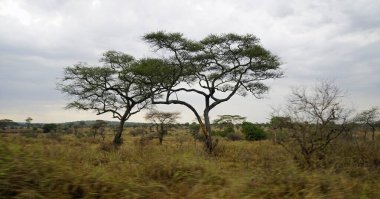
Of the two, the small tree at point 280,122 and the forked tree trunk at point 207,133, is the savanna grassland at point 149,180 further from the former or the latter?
the forked tree trunk at point 207,133

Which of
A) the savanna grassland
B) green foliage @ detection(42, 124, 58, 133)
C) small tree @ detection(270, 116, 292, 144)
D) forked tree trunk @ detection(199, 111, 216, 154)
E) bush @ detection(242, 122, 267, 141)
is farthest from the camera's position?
green foliage @ detection(42, 124, 58, 133)

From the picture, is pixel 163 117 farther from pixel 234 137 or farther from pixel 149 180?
pixel 149 180

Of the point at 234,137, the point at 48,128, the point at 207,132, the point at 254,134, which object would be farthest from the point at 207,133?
the point at 48,128

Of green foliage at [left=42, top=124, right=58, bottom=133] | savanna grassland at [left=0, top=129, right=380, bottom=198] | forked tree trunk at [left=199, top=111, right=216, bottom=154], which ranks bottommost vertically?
savanna grassland at [left=0, top=129, right=380, bottom=198]

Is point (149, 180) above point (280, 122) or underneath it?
underneath

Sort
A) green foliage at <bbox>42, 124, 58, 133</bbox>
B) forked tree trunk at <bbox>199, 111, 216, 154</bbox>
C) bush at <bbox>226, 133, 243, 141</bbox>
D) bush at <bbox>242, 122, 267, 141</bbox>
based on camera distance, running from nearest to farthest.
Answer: forked tree trunk at <bbox>199, 111, 216, 154</bbox>
bush at <bbox>242, 122, 267, 141</bbox>
bush at <bbox>226, 133, 243, 141</bbox>
green foliage at <bbox>42, 124, 58, 133</bbox>

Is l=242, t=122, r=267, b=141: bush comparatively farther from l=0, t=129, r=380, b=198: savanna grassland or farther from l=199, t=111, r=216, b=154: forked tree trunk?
l=0, t=129, r=380, b=198: savanna grassland

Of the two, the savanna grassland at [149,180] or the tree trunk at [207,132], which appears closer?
the savanna grassland at [149,180]

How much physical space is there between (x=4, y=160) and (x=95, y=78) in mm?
24495

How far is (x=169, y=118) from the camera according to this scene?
42000 millimetres

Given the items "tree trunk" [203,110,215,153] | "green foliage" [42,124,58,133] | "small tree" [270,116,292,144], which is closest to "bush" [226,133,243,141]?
"tree trunk" [203,110,215,153]

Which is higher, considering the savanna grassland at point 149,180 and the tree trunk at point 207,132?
the tree trunk at point 207,132

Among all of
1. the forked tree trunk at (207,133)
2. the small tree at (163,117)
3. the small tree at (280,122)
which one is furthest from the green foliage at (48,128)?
the small tree at (280,122)

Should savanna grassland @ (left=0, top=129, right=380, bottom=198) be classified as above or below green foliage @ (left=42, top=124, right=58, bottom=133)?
below
